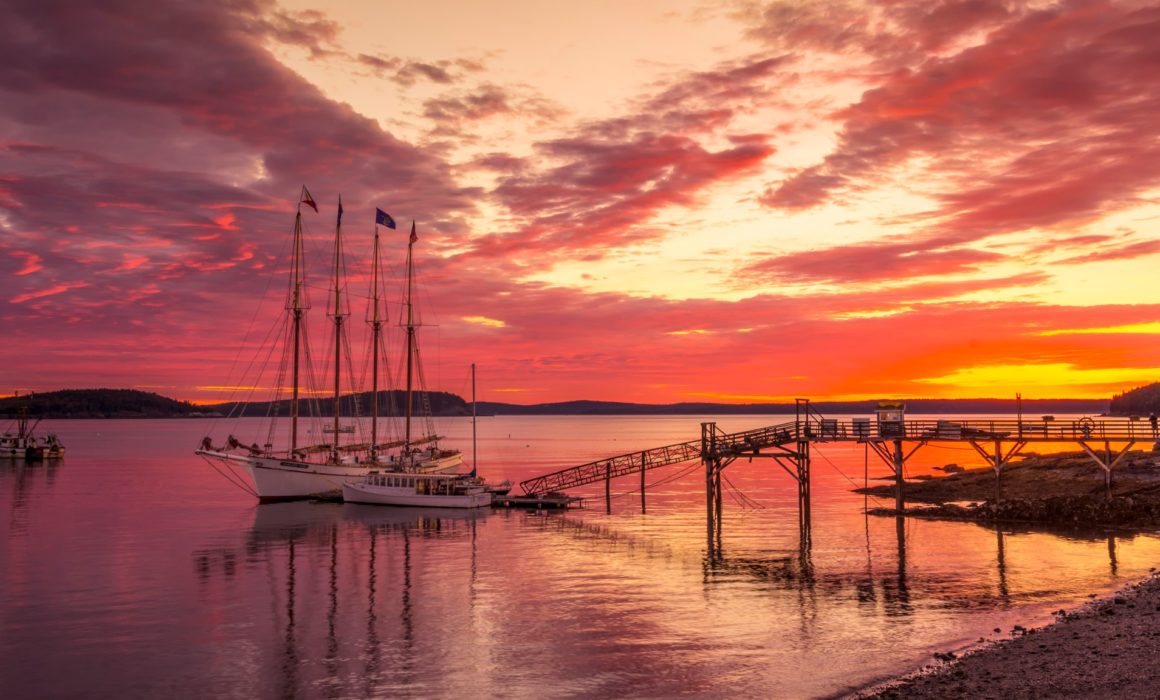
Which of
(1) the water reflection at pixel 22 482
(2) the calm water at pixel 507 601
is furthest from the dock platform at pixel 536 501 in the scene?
(1) the water reflection at pixel 22 482

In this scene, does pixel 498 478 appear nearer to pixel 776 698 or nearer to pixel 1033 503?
pixel 1033 503

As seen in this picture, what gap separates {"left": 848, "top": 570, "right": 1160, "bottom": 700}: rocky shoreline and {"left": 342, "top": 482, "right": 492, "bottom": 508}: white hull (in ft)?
167

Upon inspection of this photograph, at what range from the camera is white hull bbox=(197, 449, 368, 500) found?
83.5 m

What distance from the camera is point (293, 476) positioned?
8525cm

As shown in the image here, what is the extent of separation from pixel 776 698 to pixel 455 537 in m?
37.8

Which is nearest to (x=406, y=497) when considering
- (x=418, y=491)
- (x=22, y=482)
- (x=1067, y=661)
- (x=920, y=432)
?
(x=418, y=491)

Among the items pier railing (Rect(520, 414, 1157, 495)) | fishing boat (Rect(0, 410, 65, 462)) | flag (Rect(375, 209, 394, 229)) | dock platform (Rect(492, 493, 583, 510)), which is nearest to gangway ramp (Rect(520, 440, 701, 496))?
dock platform (Rect(492, 493, 583, 510))

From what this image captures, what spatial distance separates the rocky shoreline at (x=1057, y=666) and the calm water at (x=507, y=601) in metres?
1.63

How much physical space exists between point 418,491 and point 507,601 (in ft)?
133

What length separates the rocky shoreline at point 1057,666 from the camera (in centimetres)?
2245

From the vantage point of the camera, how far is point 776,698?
959 inches

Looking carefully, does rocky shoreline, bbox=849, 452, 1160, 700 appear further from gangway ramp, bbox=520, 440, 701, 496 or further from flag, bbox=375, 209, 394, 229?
flag, bbox=375, 209, 394, 229

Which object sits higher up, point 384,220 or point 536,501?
point 384,220

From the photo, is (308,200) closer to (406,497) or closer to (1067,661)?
(406,497)
